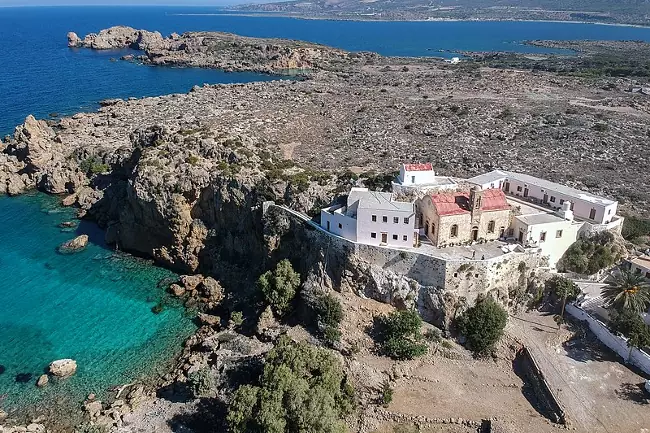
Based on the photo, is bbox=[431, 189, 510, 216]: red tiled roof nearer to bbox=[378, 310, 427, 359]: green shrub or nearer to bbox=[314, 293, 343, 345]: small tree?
bbox=[378, 310, 427, 359]: green shrub

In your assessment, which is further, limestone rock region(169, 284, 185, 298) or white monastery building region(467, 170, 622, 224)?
limestone rock region(169, 284, 185, 298)

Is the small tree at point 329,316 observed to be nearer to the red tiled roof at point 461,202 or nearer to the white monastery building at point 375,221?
the white monastery building at point 375,221

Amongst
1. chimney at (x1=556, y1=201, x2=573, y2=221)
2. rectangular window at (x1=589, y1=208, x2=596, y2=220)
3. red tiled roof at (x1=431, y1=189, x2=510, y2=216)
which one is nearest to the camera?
red tiled roof at (x1=431, y1=189, x2=510, y2=216)

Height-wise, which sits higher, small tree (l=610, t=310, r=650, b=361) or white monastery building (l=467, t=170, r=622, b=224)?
white monastery building (l=467, t=170, r=622, b=224)

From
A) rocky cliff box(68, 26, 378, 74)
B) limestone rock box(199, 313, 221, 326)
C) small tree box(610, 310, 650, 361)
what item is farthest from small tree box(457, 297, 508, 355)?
rocky cliff box(68, 26, 378, 74)

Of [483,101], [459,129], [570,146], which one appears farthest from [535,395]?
[483,101]

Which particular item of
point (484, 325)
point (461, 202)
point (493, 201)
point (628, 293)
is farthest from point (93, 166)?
point (628, 293)

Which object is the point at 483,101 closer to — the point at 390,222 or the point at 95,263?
the point at 390,222
